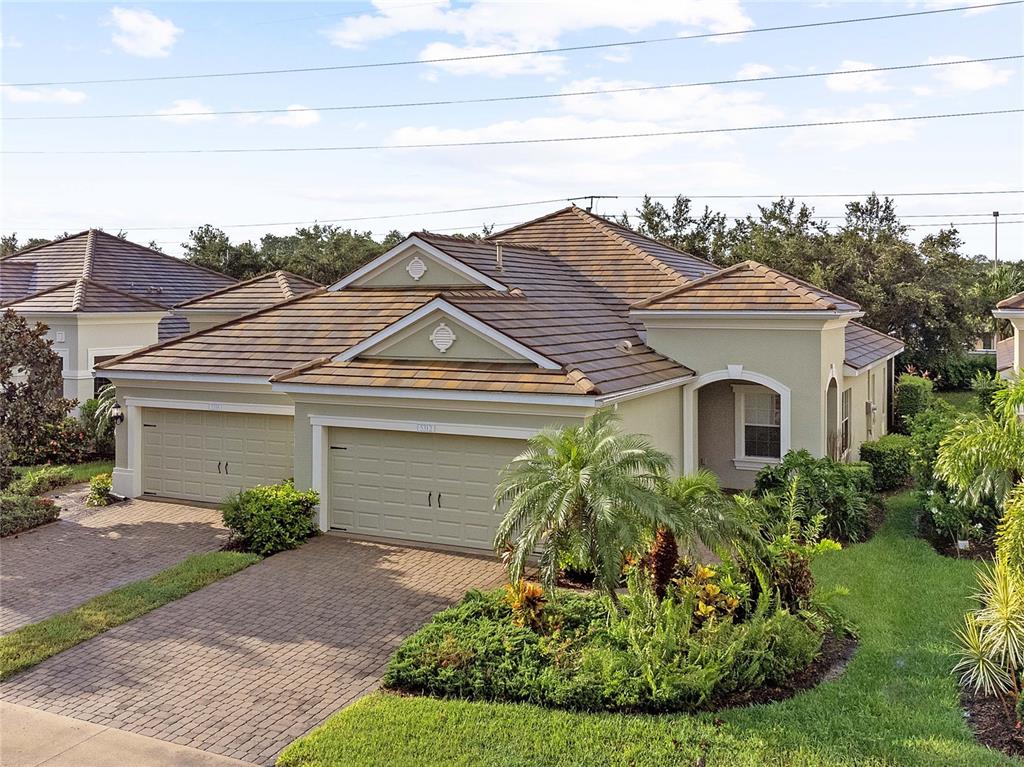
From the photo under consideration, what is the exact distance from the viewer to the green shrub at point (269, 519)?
14836mm

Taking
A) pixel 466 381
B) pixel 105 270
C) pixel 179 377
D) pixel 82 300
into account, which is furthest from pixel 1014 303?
pixel 105 270

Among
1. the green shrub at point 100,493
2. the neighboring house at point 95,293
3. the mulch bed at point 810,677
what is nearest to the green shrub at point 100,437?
the neighboring house at point 95,293

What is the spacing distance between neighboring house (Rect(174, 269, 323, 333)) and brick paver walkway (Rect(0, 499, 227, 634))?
7262 millimetres

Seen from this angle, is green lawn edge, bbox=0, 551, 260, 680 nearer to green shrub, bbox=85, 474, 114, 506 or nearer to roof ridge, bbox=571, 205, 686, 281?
green shrub, bbox=85, 474, 114, 506

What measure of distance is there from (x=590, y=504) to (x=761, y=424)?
9823mm

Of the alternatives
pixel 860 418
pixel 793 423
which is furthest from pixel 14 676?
pixel 860 418

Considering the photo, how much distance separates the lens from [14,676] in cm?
1016

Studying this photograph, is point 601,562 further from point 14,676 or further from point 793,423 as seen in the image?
point 793,423

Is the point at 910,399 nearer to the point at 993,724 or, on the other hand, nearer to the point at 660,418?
the point at 660,418

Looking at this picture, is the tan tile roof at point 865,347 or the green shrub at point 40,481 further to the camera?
the tan tile roof at point 865,347

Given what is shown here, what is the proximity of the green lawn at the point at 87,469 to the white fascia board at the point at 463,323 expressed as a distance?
8.84 meters

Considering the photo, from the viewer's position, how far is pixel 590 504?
9906 millimetres

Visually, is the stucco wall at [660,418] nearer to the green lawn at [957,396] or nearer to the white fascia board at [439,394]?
the white fascia board at [439,394]

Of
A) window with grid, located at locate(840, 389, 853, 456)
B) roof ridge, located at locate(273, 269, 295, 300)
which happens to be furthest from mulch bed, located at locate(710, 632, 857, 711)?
roof ridge, located at locate(273, 269, 295, 300)
